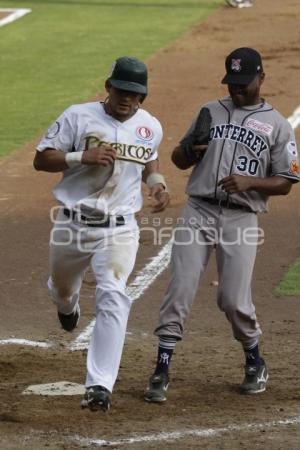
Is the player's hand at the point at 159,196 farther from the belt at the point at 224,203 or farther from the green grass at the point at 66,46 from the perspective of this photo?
the green grass at the point at 66,46

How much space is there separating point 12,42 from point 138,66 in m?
14.8

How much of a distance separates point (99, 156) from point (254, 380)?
1702 millimetres

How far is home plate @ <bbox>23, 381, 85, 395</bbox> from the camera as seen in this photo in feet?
24.5

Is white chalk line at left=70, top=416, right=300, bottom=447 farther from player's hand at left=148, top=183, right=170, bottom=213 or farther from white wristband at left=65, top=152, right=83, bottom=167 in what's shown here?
white wristband at left=65, top=152, right=83, bottom=167

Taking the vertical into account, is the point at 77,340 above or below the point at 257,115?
below

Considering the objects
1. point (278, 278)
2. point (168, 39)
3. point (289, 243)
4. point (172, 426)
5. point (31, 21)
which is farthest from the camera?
point (31, 21)

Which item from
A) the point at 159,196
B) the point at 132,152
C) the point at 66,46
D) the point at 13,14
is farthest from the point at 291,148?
the point at 13,14

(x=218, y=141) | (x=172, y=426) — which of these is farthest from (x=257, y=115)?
(x=172, y=426)

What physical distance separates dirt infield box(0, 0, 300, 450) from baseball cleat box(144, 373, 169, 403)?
0.17 feet

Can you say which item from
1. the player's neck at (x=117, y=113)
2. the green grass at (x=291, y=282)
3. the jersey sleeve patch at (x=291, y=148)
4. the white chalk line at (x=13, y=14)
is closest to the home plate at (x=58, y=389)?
the player's neck at (x=117, y=113)

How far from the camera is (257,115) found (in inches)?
289

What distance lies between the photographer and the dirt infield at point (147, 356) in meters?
6.71

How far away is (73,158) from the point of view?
7.09m

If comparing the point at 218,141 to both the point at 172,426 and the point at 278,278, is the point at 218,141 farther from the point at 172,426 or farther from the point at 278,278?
the point at 278,278
